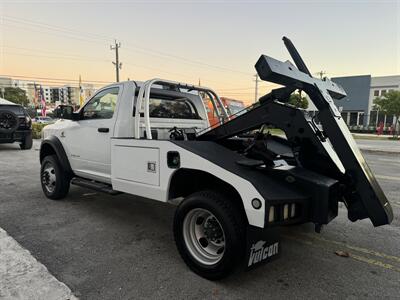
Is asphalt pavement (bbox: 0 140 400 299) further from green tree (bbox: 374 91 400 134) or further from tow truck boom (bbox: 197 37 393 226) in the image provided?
green tree (bbox: 374 91 400 134)

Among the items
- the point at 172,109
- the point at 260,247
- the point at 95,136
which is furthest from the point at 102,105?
the point at 260,247

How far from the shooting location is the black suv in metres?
11.4

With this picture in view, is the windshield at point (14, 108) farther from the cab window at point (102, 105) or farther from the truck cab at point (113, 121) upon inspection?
the cab window at point (102, 105)

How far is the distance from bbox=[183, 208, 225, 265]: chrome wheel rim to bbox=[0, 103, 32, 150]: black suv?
35.8 feet

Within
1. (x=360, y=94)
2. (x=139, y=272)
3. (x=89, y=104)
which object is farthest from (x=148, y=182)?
(x=360, y=94)

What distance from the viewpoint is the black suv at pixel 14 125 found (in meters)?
11.4

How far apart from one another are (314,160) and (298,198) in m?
0.58

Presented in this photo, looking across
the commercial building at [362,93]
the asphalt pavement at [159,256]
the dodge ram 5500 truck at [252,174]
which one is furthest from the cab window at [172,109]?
the commercial building at [362,93]

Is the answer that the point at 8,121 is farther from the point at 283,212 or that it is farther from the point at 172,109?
the point at 283,212

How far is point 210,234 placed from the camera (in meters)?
2.94

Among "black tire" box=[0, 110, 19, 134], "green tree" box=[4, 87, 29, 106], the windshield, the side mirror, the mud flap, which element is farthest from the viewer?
"green tree" box=[4, 87, 29, 106]

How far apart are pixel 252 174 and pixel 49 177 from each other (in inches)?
163

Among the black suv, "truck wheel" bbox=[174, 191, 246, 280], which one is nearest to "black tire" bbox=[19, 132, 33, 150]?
the black suv

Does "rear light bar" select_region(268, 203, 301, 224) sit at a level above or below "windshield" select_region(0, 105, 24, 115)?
below
